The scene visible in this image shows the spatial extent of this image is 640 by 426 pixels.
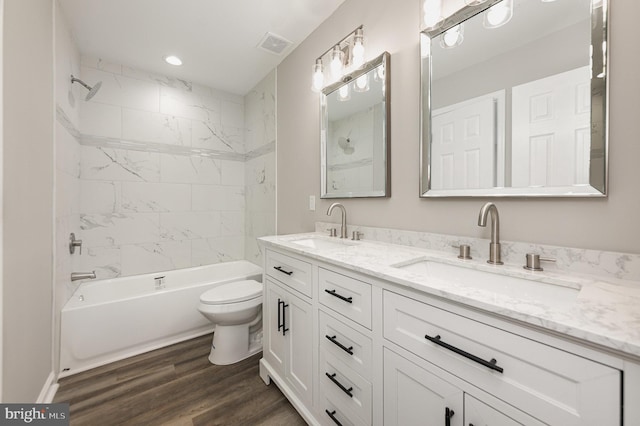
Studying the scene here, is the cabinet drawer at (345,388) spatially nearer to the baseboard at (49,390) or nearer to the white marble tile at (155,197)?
the baseboard at (49,390)

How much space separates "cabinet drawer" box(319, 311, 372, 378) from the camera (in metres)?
0.94

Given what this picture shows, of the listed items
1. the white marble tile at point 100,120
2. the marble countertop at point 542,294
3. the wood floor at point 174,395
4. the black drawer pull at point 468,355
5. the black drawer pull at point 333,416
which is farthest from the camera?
the white marble tile at point 100,120

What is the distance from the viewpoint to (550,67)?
0.90 meters

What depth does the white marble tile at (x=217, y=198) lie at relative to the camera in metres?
2.92

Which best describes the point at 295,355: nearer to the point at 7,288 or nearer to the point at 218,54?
the point at 7,288

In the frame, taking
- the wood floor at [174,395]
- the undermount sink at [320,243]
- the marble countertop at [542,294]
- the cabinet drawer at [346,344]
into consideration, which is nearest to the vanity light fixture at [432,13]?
the marble countertop at [542,294]

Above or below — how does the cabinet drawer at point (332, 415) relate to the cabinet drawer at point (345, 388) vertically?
below

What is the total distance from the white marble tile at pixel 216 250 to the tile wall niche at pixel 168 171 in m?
0.01

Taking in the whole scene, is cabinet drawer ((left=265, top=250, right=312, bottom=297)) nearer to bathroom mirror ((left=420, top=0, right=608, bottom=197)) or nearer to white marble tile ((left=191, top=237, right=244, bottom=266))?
bathroom mirror ((left=420, top=0, right=608, bottom=197))

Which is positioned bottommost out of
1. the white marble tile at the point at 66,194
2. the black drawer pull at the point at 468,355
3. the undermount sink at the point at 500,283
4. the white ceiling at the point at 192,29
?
the black drawer pull at the point at 468,355

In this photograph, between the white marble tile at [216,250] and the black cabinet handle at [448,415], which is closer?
the black cabinet handle at [448,415]

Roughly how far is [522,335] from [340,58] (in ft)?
5.82

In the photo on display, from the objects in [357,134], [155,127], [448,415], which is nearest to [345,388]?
[448,415]

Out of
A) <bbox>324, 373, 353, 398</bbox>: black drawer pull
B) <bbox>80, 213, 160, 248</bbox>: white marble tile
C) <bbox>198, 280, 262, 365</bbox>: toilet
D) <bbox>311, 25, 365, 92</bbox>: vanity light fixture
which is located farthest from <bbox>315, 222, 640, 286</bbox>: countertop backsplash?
<bbox>80, 213, 160, 248</bbox>: white marble tile
